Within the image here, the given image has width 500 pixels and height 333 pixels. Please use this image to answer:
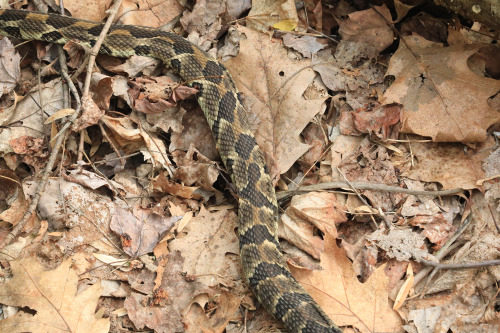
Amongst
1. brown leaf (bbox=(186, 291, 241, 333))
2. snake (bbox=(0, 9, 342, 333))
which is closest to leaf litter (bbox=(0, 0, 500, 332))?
brown leaf (bbox=(186, 291, 241, 333))

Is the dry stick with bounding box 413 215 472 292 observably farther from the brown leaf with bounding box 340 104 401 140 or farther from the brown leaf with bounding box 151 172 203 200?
the brown leaf with bounding box 151 172 203 200

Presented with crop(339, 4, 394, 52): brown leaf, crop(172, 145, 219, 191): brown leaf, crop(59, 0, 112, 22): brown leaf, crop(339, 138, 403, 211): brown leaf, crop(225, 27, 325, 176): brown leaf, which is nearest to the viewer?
crop(339, 138, 403, 211): brown leaf

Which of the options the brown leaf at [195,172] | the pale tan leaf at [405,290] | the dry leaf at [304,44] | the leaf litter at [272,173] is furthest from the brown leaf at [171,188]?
the pale tan leaf at [405,290]

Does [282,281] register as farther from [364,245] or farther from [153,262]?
[153,262]

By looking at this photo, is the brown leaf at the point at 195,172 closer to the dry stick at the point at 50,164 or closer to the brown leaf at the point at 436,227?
the dry stick at the point at 50,164

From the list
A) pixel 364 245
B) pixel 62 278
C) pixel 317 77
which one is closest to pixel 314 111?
pixel 317 77

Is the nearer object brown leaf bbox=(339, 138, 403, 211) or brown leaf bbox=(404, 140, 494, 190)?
brown leaf bbox=(404, 140, 494, 190)
